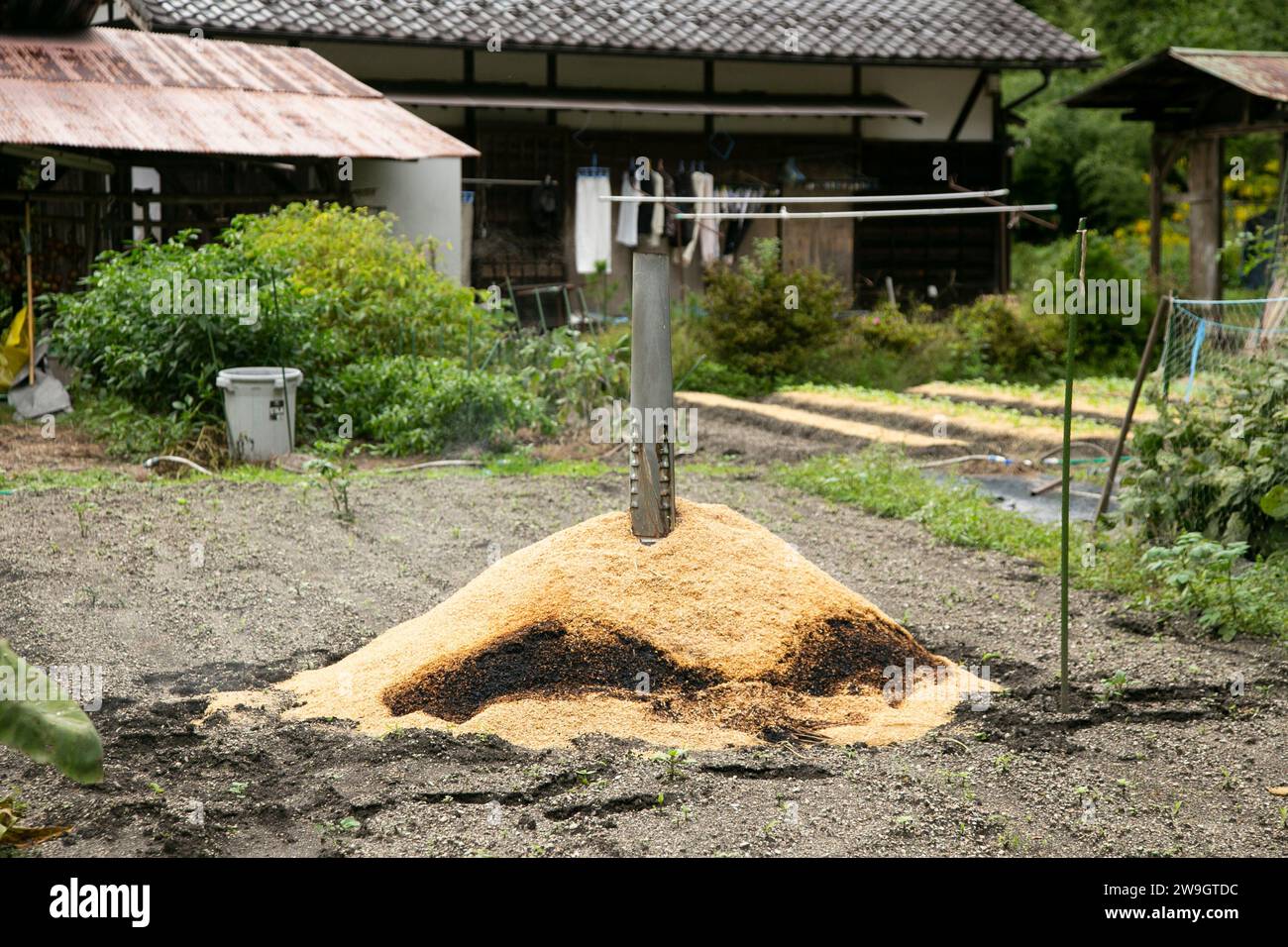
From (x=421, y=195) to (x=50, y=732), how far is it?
12.1 meters

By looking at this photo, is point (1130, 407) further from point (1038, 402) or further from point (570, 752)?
point (1038, 402)

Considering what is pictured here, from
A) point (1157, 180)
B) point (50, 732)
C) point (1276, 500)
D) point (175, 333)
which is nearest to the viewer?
point (50, 732)

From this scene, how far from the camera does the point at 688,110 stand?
55.0 feet

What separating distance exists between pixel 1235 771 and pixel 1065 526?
→ 1029 millimetres

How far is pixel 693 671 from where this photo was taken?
5172mm

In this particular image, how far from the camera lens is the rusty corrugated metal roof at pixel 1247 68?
576 inches

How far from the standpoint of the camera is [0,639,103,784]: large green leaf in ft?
11.4

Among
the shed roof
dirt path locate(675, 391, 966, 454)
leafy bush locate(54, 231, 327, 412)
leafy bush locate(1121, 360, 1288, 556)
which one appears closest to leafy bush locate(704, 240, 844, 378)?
dirt path locate(675, 391, 966, 454)

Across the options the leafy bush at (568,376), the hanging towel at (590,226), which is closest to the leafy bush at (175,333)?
the leafy bush at (568,376)

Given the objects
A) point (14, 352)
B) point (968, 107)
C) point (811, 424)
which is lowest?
point (811, 424)

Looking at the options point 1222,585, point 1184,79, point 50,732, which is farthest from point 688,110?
point 50,732

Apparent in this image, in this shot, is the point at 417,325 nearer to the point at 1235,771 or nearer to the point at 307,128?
the point at 307,128

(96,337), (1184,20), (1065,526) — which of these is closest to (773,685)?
(1065,526)

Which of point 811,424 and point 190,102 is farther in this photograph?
point 190,102
